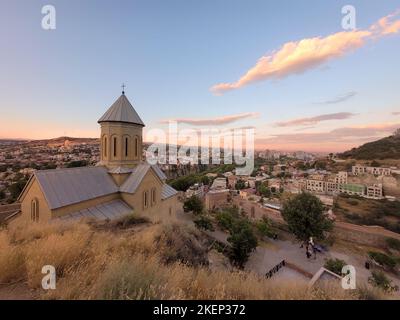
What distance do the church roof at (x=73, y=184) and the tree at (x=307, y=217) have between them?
15747 millimetres

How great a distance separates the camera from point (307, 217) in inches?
645

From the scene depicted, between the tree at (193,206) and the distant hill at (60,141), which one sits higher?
the distant hill at (60,141)

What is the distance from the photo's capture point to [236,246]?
13.8 metres

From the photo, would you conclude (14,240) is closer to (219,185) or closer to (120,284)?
(120,284)

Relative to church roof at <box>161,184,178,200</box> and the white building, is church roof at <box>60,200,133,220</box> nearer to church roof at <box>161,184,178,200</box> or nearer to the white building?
church roof at <box>161,184,178,200</box>

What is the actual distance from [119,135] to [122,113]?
1601mm

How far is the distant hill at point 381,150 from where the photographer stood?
197ft

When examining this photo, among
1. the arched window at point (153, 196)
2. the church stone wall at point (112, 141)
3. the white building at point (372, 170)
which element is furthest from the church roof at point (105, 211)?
the white building at point (372, 170)

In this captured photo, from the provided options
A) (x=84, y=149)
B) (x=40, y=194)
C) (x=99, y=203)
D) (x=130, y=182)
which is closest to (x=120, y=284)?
(x=40, y=194)

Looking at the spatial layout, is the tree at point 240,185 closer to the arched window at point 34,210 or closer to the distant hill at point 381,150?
the distant hill at point 381,150

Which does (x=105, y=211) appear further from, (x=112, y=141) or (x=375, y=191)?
(x=375, y=191)

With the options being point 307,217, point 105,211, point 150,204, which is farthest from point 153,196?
point 307,217

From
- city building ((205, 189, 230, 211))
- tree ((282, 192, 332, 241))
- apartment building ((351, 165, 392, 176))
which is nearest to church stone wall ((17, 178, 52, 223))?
tree ((282, 192, 332, 241))
